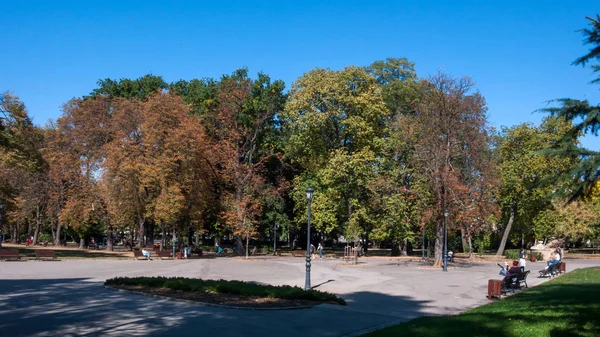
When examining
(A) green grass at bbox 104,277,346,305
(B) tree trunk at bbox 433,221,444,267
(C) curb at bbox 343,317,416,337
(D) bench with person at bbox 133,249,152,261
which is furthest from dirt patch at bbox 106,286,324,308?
(D) bench with person at bbox 133,249,152,261

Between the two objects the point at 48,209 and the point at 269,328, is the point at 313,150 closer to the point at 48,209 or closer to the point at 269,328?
the point at 48,209

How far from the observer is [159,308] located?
1410cm

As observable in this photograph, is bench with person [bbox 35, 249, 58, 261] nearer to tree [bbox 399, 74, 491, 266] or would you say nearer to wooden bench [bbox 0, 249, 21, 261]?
wooden bench [bbox 0, 249, 21, 261]

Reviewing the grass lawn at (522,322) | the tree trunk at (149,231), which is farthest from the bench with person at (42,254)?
the grass lawn at (522,322)

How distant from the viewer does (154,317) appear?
12.7 m

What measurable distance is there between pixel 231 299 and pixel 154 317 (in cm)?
321

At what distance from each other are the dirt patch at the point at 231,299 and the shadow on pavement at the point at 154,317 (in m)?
0.51

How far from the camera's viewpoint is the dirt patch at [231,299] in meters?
14.7

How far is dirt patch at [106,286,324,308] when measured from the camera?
14.7 metres

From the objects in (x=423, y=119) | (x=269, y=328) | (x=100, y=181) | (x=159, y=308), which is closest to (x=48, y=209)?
(x=100, y=181)

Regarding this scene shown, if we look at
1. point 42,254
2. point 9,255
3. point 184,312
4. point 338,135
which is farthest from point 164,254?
point 184,312

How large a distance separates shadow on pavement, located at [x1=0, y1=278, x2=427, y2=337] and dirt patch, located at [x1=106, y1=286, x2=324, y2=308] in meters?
0.51

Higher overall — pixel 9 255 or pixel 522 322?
pixel 522 322

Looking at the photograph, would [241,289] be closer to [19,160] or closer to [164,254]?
[164,254]
